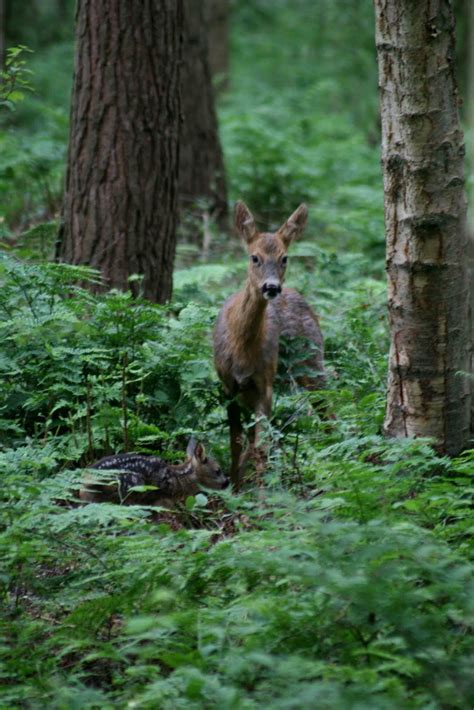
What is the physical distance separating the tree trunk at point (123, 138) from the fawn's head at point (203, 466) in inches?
75.2

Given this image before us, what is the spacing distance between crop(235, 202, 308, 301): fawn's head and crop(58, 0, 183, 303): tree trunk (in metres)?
0.66

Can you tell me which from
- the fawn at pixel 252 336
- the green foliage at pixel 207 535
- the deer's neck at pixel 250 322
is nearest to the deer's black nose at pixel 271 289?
the fawn at pixel 252 336

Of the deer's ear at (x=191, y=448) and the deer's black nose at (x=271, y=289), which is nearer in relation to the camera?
the deer's ear at (x=191, y=448)

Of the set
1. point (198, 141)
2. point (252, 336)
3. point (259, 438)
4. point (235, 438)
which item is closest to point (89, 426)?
point (259, 438)

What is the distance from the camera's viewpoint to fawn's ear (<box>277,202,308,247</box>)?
27.6 ft

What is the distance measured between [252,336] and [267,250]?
67 cm

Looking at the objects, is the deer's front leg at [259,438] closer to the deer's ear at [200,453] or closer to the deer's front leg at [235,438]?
the deer's front leg at [235,438]

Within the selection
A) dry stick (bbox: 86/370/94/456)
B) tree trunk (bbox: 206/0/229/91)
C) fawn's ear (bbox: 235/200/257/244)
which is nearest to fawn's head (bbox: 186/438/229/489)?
dry stick (bbox: 86/370/94/456)

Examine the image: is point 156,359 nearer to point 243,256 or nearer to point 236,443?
point 236,443

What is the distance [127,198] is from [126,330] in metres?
1.55

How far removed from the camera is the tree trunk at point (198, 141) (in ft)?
45.7

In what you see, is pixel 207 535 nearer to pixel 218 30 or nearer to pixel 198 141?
pixel 198 141

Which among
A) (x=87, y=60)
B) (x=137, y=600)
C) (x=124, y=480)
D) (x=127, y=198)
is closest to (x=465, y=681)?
(x=137, y=600)

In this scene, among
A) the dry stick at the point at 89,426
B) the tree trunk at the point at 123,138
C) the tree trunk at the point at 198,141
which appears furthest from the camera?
the tree trunk at the point at 198,141
